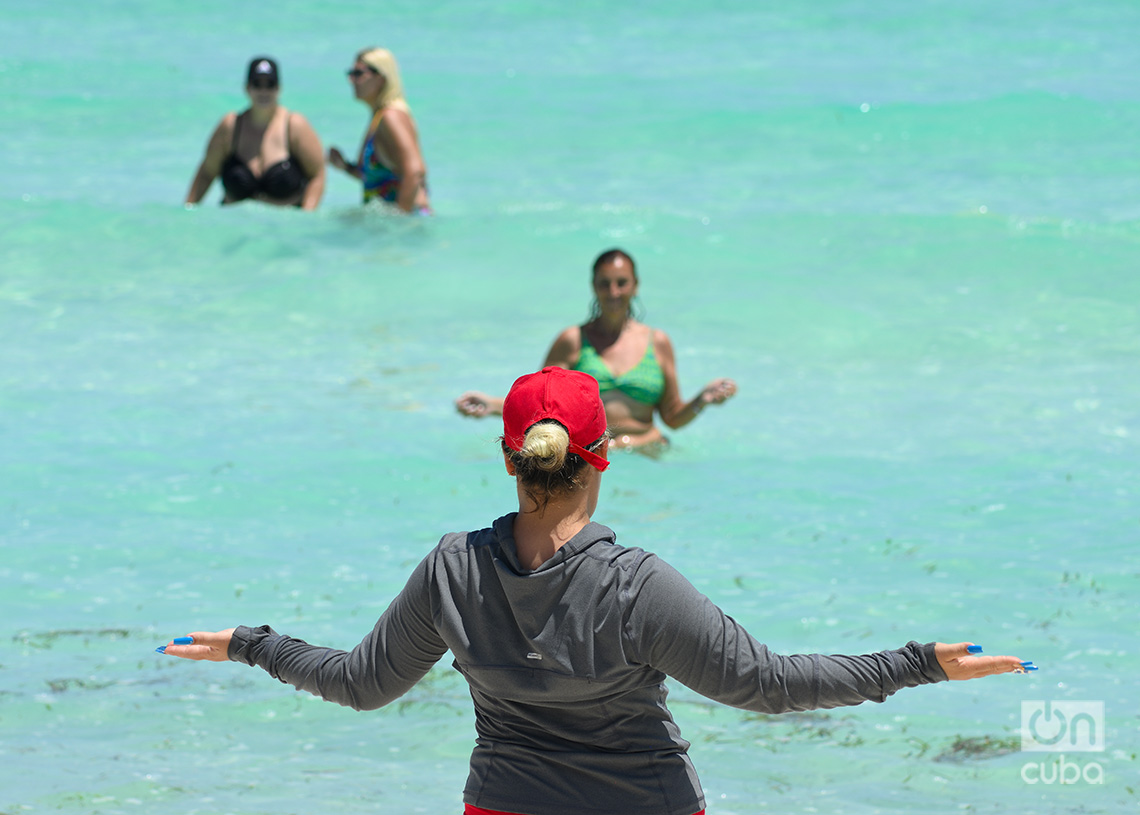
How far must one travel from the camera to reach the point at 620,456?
7867 mm

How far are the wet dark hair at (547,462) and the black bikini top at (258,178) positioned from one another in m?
9.02

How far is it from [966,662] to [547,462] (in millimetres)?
734

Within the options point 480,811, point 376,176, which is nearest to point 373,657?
point 480,811

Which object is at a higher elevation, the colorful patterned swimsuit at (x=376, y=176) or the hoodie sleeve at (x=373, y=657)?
the colorful patterned swimsuit at (x=376, y=176)

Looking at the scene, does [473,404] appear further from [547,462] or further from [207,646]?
[547,462]

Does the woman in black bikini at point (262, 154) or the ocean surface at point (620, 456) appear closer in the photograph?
the ocean surface at point (620, 456)

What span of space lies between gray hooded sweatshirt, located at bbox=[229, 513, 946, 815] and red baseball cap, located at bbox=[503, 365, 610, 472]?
0.47 ft

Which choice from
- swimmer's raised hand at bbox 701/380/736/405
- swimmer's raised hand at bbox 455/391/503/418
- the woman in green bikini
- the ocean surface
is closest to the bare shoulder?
the woman in green bikini

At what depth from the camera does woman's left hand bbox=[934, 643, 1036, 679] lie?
2.31 metres

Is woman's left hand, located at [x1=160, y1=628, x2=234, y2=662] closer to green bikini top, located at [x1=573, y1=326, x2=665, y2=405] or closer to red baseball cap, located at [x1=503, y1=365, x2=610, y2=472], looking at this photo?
red baseball cap, located at [x1=503, y1=365, x2=610, y2=472]

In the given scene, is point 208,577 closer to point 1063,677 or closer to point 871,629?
point 871,629

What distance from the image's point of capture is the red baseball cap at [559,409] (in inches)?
92.4

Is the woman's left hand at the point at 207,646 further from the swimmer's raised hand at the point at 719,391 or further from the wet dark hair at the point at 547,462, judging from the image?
the swimmer's raised hand at the point at 719,391

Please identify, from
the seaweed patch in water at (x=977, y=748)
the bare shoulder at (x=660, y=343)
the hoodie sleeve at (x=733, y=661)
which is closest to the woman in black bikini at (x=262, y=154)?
the bare shoulder at (x=660, y=343)
